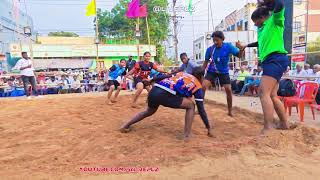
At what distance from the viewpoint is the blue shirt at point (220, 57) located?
6202 mm

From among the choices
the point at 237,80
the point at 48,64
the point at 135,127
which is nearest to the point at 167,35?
the point at 48,64

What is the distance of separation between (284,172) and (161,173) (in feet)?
3.98

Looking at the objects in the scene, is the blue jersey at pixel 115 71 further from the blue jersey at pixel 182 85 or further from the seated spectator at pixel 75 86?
the seated spectator at pixel 75 86

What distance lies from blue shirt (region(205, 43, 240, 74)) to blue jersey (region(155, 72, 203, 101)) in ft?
6.23

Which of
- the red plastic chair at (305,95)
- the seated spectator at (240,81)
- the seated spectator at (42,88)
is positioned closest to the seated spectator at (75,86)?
the seated spectator at (42,88)

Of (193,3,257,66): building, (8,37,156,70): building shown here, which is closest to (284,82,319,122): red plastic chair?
(193,3,257,66): building

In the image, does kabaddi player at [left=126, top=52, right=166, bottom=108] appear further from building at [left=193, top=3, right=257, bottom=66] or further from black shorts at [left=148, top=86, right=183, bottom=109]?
building at [left=193, top=3, right=257, bottom=66]

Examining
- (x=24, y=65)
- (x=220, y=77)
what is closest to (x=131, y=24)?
(x=24, y=65)

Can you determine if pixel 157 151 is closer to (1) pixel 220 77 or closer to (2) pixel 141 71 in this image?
(1) pixel 220 77

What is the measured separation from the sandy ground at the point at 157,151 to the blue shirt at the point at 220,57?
1.04 metres

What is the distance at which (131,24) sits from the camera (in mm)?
46219

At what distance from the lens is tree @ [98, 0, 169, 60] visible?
43688mm

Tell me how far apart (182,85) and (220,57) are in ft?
6.97

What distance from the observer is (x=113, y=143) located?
4477 mm
